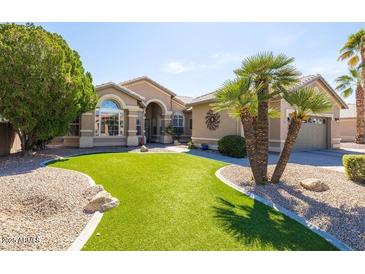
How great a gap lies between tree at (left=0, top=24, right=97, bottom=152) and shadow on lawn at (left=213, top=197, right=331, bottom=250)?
11.1m

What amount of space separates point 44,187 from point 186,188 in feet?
15.6

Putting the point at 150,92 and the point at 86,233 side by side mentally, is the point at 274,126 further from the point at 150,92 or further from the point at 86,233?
the point at 86,233

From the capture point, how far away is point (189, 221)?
16.8ft

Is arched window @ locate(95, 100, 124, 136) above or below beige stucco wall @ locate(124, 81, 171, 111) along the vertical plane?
below

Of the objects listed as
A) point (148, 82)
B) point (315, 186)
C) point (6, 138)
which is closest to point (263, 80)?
point (315, 186)

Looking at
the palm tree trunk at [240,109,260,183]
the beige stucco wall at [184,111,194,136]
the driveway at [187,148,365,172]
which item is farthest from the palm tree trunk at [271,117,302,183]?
the beige stucco wall at [184,111,194,136]

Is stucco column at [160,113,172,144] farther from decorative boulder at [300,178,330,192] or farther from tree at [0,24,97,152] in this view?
decorative boulder at [300,178,330,192]

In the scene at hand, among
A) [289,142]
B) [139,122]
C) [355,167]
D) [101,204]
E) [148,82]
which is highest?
[148,82]

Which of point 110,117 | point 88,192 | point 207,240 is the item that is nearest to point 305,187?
point 207,240

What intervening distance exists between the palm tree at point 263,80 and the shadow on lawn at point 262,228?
2494 millimetres

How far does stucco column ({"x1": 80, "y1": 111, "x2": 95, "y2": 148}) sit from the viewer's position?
18.9 metres

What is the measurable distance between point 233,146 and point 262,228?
33.0 feet

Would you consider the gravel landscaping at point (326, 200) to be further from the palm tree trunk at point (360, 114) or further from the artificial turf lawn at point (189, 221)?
the palm tree trunk at point (360, 114)

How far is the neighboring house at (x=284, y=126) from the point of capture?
16609 millimetres
